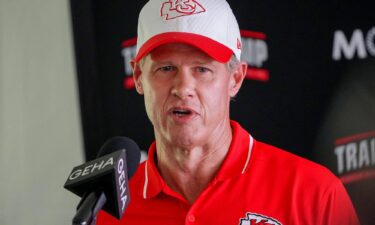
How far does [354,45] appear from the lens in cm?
197

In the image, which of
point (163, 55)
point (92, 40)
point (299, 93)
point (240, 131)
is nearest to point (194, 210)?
point (240, 131)

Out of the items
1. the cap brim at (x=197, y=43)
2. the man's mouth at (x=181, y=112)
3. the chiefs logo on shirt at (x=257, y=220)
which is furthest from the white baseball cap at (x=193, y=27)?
the chiefs logo on shirt at (x=257, y=220)

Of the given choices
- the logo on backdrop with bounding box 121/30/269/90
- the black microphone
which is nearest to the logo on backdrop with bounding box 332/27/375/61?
the logo on backdrop with bounding box 121/30/269/90

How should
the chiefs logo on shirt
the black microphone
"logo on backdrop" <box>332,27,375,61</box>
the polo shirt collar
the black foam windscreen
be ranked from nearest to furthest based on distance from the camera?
the black microphone, the black foam windscreen, the chiefs logo on shirt, the polo shirt collar, "logo on backdrop" <box>332,27,375,61</box>

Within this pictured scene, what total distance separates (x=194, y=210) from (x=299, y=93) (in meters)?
0.70

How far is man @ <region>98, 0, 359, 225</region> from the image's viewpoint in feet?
4.75

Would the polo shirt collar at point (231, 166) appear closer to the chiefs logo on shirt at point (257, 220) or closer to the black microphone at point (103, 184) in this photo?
the chiefs logo on shirt at point (257, 220)

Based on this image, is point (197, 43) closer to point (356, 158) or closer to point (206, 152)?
point (206, 152)

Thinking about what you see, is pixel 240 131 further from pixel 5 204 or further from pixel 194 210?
pixel 5 204

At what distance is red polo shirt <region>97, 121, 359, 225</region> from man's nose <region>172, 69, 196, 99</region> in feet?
0.70

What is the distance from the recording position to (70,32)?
7.06ft

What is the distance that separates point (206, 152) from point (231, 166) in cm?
7

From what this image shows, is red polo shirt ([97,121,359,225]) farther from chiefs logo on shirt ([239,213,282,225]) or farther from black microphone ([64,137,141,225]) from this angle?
black microphone ([64,137,141,225])

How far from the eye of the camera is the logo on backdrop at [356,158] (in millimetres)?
1996
